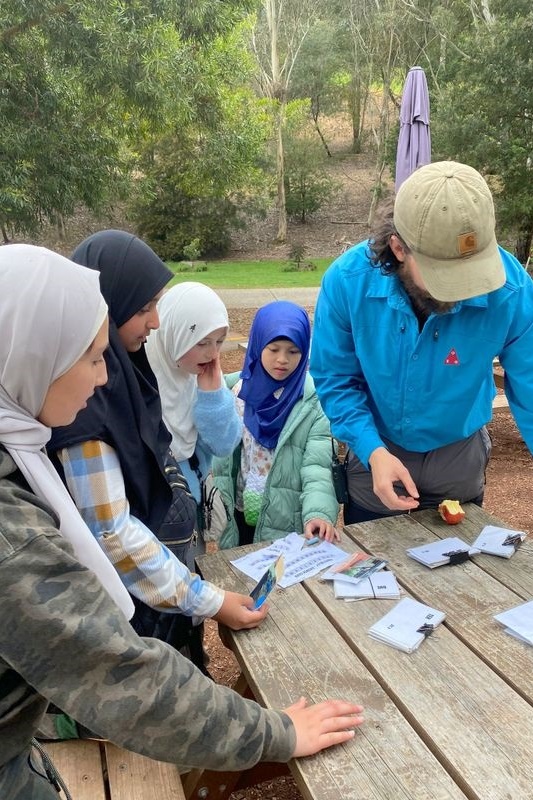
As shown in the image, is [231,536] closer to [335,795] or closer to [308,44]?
[335,795]

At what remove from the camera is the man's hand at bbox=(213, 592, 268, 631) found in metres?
1.68

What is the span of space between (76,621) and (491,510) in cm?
376

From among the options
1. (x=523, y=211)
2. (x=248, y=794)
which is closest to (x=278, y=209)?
(x=523, y=211)

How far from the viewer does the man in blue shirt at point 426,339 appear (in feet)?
6.01

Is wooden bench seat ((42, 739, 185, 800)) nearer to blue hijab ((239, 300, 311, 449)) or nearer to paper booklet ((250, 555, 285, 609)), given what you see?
paper booklet ((250, 555, 285, 609))

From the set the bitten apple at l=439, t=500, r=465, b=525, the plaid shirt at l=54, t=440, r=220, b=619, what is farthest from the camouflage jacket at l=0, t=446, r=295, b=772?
the bitten apple at l=439, t=500, r=465, b=525

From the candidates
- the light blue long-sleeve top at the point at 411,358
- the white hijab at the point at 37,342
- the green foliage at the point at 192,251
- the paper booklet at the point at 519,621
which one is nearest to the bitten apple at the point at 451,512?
the light blue long-sleeve top at the point at 411,358

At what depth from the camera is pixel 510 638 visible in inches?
64.1

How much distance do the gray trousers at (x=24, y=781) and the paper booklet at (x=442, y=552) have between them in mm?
1151

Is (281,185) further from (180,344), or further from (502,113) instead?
(180,344)

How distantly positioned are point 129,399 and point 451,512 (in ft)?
3.65

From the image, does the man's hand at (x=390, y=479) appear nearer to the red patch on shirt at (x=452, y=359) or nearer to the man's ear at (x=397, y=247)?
the red patch on shirt at (x=452, y=359)

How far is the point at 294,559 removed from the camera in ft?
6.73

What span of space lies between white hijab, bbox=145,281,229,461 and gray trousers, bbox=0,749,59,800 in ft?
3.96
